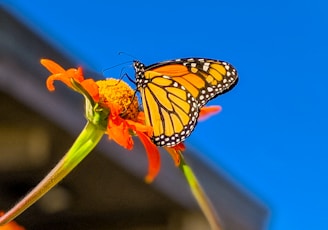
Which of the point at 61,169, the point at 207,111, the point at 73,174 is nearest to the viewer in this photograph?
the point at 61,169

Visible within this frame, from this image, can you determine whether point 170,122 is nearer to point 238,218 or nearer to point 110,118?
point 110,118

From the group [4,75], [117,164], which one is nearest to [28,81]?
[4,75]

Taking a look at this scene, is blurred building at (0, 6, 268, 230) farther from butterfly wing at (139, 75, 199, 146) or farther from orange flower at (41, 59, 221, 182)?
orange flower at (41, 59, 221, 182)

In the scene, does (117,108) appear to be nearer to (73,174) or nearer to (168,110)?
(168,110)

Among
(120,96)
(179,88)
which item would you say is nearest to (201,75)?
(179,88)

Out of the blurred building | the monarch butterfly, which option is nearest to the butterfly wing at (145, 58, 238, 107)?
the monarch butterfly
